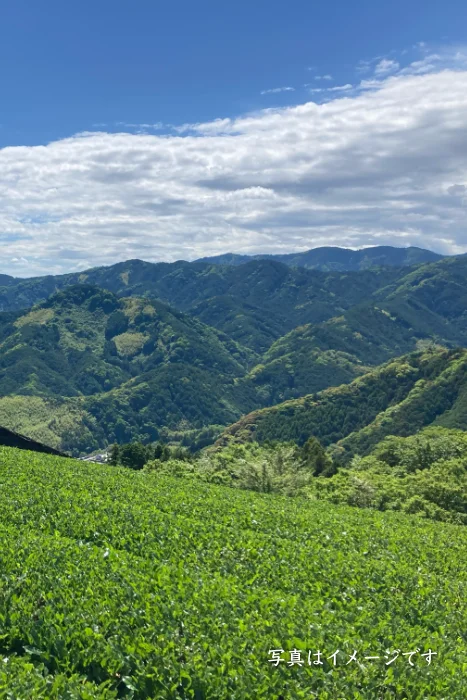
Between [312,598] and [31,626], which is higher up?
[31,626]

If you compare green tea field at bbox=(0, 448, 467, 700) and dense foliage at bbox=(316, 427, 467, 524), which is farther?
dense foliage at bbox=(316, 427, 467, 524)

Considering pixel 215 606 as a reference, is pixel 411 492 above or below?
below

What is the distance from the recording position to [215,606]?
14.8 metres

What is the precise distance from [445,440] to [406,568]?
74.5 m

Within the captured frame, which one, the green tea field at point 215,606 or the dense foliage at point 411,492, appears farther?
the dense foliage at point 411,492

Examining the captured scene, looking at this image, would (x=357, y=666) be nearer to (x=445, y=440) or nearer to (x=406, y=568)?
(x=406, y=568)

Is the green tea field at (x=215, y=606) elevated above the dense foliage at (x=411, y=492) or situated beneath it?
elevated above

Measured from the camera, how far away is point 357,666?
1259cm

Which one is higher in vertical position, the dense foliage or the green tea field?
the green tea field

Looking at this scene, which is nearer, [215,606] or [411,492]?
[215,606]

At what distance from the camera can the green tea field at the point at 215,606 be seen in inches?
464

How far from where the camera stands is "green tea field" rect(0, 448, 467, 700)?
11.8 m

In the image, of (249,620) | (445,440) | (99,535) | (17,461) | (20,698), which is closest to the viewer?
(20,698)

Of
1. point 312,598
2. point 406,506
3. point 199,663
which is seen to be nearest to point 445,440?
point 406,506
